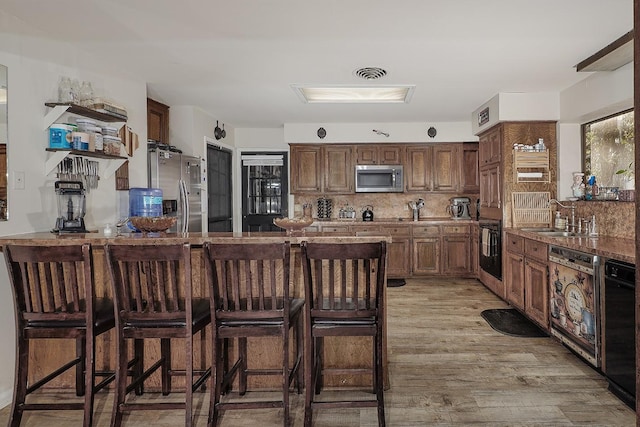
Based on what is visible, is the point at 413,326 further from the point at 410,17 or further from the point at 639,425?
the point at 639,425

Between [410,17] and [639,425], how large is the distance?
245 centimetres

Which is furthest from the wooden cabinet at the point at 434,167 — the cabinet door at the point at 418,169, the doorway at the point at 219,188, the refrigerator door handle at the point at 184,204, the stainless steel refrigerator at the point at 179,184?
the refrigerator door handle at the point at 184,204

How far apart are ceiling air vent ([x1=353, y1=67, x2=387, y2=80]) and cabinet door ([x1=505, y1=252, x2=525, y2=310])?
2.28 m

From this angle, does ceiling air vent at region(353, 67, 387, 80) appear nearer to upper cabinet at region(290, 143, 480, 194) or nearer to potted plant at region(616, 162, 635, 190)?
potted plant at region(616, 162, 635, 190)

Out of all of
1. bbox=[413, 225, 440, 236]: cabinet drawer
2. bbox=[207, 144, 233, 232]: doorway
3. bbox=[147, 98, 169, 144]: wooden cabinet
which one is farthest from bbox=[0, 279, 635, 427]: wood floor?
bbox=[207, 144, 233, 232]: doorway

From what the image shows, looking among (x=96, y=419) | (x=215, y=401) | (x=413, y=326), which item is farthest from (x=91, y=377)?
(x=413, y=326)

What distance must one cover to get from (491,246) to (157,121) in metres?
4.31

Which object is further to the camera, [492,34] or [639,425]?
[492,34]

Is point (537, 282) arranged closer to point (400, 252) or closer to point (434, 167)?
point (400, 252)

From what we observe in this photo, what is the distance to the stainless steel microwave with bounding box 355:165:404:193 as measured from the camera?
19.9 ft

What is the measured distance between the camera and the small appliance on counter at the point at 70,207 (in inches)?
107

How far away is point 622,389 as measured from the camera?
7.68 feet

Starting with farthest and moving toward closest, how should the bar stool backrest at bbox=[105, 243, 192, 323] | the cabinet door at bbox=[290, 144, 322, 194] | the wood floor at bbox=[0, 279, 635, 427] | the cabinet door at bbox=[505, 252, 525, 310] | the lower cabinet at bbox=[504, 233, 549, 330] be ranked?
the cabinet door at bbox=[290, 144, 322, 194], the cabinet door at bbox=[505, 252, 525, 310], the lower cabinet at bbox=[504, 233, 549, 330], the wood floor at bbox=[0, 279, 635, 427], the bar stool backrest at bbox=[105, 243, 192, 323]

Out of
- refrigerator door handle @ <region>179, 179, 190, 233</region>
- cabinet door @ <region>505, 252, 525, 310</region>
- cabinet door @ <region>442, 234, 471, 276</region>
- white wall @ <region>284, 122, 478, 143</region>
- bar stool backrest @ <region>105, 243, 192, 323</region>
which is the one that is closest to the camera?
bar stool backrest @ <region>105, 243, 192, 323</region>
